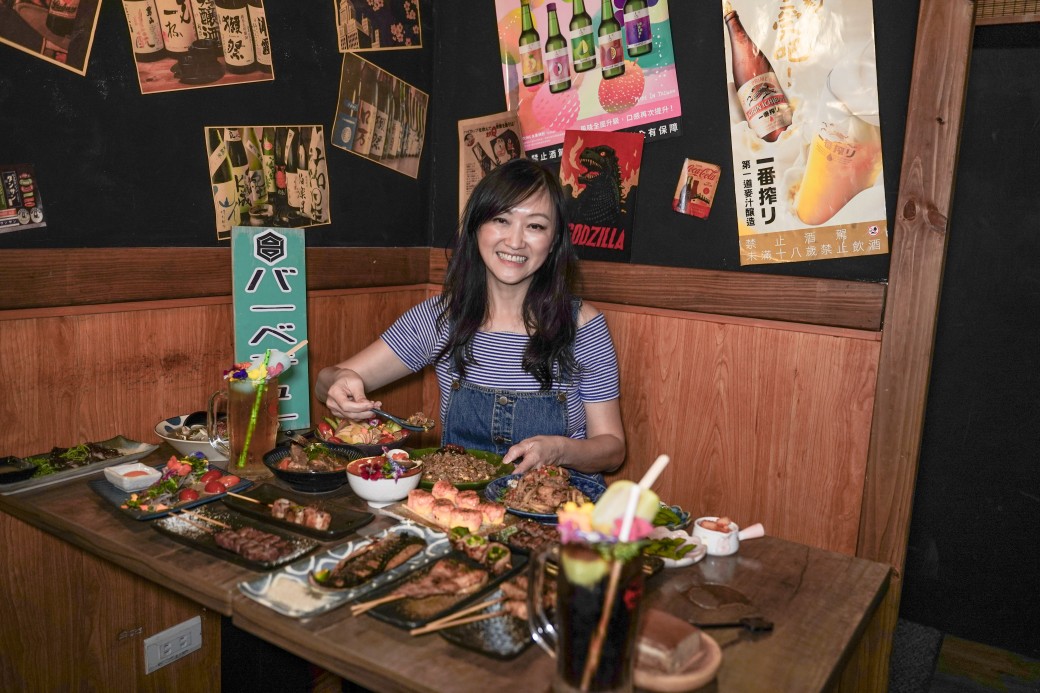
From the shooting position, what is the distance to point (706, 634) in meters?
1.28

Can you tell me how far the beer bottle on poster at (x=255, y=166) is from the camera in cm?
249

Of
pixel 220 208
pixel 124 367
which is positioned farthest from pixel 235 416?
pixel 220 208

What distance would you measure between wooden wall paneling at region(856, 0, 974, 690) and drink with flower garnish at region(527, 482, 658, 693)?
1466 millimetres

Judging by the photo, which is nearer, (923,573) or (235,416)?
(235,416)

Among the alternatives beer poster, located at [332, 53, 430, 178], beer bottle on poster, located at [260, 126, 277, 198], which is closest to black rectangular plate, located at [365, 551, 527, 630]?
beer bottle on poster, located at [260, 126, 277, 198]

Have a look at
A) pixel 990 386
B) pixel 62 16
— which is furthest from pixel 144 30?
pixel 990 386

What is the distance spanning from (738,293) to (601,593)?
1644 millimetres

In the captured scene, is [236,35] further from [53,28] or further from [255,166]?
[53,28]

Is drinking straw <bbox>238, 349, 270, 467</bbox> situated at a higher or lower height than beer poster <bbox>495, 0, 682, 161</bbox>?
lower

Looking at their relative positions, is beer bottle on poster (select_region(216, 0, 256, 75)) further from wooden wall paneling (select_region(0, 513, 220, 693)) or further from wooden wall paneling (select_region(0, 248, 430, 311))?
wooden wall paneling (select_region(0, 513, 220, 693))

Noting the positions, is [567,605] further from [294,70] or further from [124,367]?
[294,70]

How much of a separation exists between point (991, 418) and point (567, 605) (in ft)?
8.71

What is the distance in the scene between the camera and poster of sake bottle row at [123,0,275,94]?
7.19ft

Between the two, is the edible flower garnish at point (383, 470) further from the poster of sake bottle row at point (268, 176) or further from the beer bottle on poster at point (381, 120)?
the beer bottle on poster at point (381, 120)
